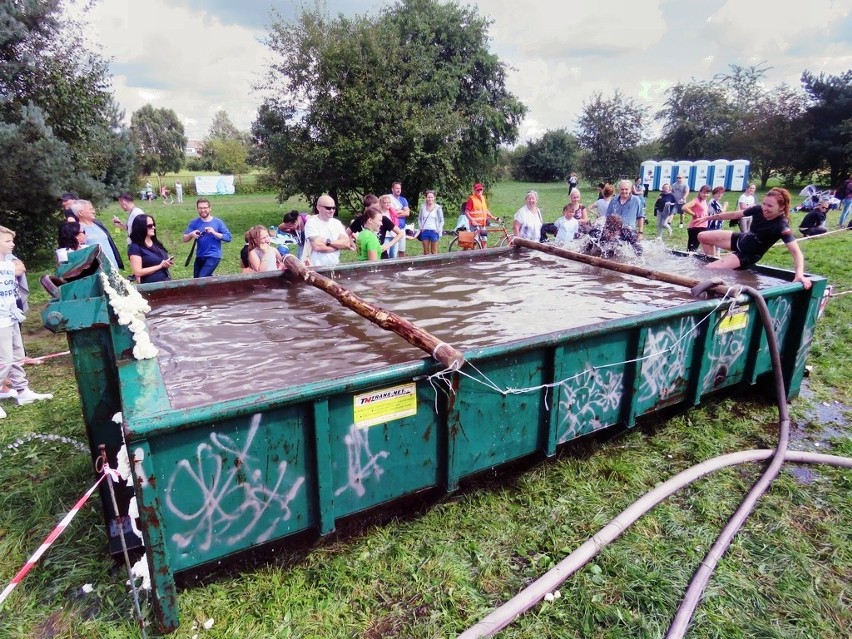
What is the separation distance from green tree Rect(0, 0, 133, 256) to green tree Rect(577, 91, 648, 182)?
133ft

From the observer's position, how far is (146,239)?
6391 millimetres

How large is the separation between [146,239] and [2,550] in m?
4.01

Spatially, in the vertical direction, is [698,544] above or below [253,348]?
below

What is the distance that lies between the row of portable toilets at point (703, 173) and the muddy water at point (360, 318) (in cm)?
3231

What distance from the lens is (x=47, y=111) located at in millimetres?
11789

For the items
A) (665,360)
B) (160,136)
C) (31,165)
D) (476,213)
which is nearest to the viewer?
(665,360)

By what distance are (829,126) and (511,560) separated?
4093 centimetres

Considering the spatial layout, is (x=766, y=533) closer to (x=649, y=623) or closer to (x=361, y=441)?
→ (x=649, y=623)

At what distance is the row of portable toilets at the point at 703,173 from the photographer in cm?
3338

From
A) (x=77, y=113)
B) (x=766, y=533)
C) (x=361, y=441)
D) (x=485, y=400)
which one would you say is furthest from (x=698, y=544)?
(x=77, y=113)

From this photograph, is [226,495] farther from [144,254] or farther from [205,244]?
[205,244]

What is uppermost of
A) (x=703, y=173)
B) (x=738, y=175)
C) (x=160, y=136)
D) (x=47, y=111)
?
(x=160, y=136)

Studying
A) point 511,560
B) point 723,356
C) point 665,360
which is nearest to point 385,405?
point 511,560

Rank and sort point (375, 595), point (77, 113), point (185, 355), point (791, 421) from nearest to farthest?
point (375, 595) → point (185, 355) → point (791, 421) → point (77, 113)
